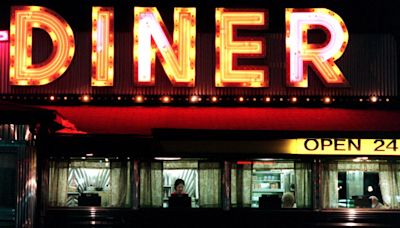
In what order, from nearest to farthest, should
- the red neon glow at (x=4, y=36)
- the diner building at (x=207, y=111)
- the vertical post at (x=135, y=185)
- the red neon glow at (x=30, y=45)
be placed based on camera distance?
the diner building at (x=207, y=111), the vertical post at (x=135, y=185), the red neon glow at (x=30, y=45), the red neon glow at (x=4, y=36)

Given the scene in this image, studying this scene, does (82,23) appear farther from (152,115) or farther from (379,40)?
(379,40)

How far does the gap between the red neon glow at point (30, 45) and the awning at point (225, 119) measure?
2.97 feet

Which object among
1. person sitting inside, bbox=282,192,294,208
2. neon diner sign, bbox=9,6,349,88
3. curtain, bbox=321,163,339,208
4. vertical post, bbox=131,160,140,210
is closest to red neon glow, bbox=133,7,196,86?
neon diner sign, bbox=9,6,349,88

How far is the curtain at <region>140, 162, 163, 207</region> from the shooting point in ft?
46.6

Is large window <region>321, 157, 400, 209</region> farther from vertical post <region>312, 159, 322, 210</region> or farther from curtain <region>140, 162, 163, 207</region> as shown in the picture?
curtain <region>140, 162, 163, 207</region>

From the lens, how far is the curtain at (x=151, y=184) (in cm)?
1420

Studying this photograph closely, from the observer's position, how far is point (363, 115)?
15.0 metres

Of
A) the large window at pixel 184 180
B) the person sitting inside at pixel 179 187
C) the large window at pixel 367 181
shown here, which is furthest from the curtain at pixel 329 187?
the person sitting inside at pixel 179 187

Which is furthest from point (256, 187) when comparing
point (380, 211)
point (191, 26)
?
point (191, 26)

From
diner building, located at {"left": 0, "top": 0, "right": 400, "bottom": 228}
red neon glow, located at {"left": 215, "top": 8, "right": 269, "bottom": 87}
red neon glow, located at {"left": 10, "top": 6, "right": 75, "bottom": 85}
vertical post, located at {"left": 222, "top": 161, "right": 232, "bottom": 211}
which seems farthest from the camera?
red neon glow, located at {"left": 215, "top": 8, "right": 269, "bottom": 87}

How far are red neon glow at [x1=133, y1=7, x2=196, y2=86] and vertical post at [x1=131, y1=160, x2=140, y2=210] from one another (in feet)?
6.88

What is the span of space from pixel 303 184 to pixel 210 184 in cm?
210

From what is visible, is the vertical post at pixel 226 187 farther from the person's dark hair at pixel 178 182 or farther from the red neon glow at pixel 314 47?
the red neon glow at pixel 314 47

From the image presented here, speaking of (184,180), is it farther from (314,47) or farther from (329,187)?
(314,47)
